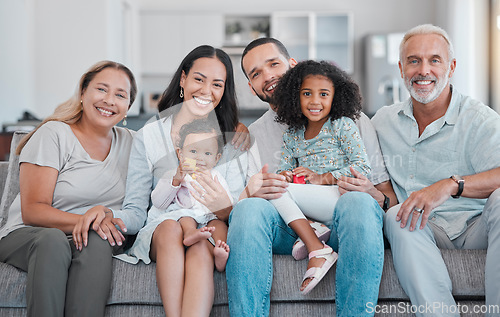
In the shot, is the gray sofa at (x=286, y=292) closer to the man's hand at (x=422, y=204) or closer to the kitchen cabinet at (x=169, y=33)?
the man's hand at (x=422, y=204)

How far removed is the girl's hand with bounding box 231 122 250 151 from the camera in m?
2.05

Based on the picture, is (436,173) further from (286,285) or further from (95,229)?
(95,229)

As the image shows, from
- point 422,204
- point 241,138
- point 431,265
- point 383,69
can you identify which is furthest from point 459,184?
point 383,69

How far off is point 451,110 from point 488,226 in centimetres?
49

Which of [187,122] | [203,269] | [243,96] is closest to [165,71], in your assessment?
[243,96]

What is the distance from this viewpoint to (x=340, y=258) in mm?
1614

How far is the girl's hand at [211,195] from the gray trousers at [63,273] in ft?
1.17

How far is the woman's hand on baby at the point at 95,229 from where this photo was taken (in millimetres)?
1666

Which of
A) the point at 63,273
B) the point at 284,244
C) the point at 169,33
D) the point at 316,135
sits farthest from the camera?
the point at 169,33

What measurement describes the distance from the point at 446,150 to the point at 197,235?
3.16 feet

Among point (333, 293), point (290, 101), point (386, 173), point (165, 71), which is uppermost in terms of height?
point (165, 71)

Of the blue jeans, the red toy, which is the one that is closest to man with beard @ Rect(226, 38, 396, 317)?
the blue jeans

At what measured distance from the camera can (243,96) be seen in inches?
283

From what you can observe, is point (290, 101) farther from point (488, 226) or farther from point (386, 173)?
point (488, 226)
